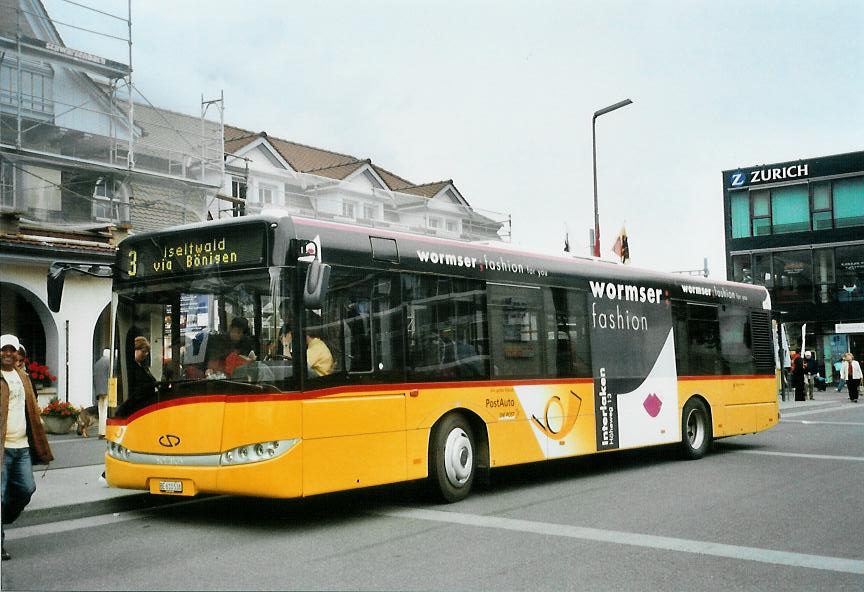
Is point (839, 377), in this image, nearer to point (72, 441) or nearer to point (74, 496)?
point (72, 441)

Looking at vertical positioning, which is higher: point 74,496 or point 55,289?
point 55,289

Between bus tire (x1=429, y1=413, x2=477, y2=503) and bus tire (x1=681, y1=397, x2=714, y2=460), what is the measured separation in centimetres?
531

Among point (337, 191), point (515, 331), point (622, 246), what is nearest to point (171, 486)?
point (515, 331)

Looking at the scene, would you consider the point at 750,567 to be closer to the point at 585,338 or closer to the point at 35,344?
the point at 585,338

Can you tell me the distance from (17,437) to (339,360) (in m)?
2.97

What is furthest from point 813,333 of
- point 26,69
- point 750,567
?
point 750,567

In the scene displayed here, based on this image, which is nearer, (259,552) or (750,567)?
(750,567)

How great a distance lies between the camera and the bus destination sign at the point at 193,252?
28.7 feet

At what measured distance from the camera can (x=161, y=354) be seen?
916 cm

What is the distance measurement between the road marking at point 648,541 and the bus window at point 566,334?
3.20 m

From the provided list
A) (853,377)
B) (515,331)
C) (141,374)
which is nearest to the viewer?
(141,374)

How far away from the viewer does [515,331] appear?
11461 millimetres

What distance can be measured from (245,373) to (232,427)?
516 mm

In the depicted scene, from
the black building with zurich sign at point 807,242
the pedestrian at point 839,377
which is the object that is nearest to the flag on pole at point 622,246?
the pedestrian at point 839,377
